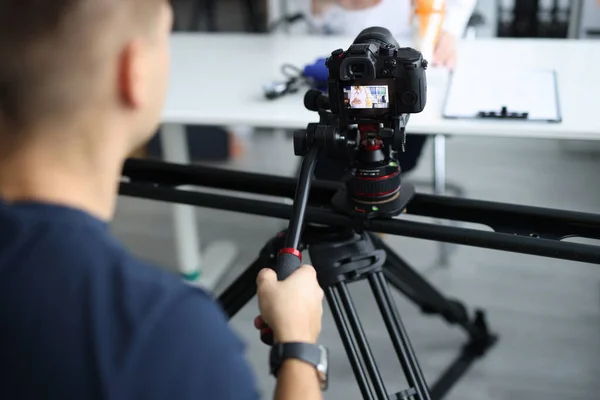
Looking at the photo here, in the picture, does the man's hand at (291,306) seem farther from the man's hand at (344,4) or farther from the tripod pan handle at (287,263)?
the man's hand at (344,4)

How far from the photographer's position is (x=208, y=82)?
2.00 metres

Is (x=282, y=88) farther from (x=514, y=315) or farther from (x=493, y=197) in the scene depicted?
(x=493, y=197)

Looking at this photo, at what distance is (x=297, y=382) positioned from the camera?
3.09 feet

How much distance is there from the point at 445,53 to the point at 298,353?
1.21 meters

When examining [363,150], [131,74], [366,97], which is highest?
[131,74]

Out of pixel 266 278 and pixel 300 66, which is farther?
pixel 300 66

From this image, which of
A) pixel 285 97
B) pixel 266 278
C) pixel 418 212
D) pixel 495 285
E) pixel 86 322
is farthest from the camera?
pixel 495 285

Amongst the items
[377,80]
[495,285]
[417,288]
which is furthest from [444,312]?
[377,80]

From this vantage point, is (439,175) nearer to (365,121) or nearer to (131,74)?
(365,121)

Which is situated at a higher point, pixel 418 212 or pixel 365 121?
pixel 365 121

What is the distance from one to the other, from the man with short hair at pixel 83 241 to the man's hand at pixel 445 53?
4.22 ft

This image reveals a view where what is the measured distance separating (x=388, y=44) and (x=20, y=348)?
800 millimetres

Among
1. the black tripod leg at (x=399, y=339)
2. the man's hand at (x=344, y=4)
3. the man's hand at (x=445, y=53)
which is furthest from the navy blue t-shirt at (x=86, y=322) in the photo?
the man's hand at (x=344, y=4)

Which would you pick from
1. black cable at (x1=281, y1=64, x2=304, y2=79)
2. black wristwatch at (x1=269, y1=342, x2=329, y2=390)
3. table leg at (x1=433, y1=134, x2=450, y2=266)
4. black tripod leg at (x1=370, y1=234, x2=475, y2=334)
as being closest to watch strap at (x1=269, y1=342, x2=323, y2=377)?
black wristwatch at (x1=269, y1=342, x2=329, y2=390)
